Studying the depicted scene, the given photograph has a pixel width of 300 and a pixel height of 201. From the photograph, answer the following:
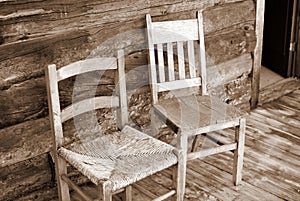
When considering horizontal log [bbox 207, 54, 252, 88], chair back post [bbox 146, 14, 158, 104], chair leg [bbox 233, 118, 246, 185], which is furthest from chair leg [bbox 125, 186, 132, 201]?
horizontal log [bbox 207, 54, 252, 88]

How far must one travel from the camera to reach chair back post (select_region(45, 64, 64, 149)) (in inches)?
79.4

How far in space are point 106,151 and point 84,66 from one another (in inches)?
16.7

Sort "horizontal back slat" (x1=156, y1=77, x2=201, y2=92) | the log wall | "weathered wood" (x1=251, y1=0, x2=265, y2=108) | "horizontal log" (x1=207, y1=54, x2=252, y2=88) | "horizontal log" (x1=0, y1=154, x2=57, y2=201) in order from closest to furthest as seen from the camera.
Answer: the log wall → "horizontal log" (x1=0, y1=154, x2=57, y2=201) → "horizontal back slat" (x1=156, y1=77, x2=201, y2=92) → "horizontal log" (x1=207, y1=54, x2=252, y2=88) → "weathered wood" (x1=251, y1=0, x2=265, y2=108)

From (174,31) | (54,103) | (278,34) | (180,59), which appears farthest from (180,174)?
(278,34)

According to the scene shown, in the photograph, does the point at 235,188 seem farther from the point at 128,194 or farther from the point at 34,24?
the point at 34,24

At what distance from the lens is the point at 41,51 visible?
Answer: 2320mm

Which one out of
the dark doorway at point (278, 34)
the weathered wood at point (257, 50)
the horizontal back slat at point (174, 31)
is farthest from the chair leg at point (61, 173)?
the dark doorway at point (278, 34)

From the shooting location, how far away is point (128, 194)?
2459mm

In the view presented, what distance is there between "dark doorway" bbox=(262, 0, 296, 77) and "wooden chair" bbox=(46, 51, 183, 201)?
247cm

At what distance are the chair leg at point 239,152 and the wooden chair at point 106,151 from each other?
57 centimetres

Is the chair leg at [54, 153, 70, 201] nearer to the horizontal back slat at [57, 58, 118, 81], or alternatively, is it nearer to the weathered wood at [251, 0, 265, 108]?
the horizontal back slat at [57, 58, 118, 81]

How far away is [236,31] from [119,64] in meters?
1.41

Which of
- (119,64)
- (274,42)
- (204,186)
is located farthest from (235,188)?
(274,42)

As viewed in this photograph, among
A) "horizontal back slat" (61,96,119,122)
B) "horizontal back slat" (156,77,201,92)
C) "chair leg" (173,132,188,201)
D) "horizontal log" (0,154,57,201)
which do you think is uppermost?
"horizontal back slat" (61,96,119,122)
